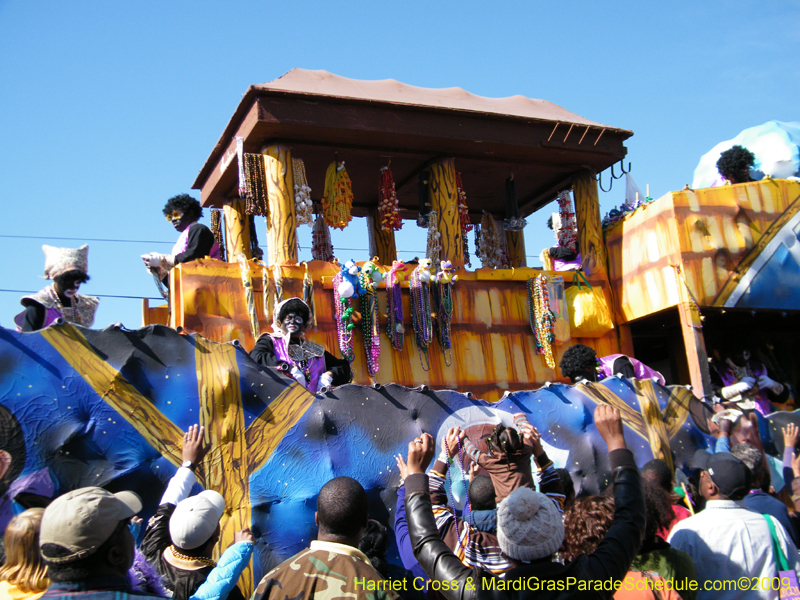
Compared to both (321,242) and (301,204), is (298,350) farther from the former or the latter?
(321,242)

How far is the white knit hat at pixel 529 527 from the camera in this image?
2.30 metres

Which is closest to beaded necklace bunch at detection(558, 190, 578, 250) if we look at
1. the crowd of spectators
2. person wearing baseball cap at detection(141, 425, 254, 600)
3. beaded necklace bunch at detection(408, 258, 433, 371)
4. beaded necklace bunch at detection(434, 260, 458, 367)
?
beaded necklace bunch at detection(434, 260, 458, 367)

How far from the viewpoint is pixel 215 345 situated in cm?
471

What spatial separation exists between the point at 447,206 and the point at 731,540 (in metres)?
5.93

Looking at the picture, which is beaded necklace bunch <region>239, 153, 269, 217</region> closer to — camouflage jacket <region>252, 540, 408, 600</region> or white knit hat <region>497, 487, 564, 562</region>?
camouflage jacket <region>252, 540, 408, 600</region>

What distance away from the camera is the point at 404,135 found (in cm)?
823

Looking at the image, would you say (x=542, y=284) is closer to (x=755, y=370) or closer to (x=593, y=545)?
(x=755, y=370)

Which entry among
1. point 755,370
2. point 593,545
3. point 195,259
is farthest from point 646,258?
point 593,545

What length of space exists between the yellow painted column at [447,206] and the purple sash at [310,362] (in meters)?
3.14

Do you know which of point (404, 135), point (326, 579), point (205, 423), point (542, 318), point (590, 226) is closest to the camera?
point (326, 579)

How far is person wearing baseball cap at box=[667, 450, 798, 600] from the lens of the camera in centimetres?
317

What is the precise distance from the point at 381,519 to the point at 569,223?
19.5 feet

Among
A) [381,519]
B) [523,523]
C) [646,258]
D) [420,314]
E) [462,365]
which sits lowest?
[381,519]

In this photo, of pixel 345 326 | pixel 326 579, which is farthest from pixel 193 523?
pixel 345 326
